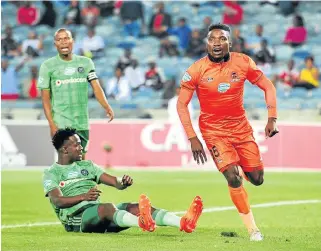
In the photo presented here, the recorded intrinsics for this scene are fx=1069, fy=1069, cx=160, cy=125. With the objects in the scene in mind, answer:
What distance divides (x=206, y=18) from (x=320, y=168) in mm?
6382

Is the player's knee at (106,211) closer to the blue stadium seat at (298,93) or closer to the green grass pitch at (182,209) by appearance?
the green grass pitch at (182,209)

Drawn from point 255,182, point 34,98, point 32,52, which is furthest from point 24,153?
point 255,182

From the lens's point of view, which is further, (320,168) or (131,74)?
(131,74)

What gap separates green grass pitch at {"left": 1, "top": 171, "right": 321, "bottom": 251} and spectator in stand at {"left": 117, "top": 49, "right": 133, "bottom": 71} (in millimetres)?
4734

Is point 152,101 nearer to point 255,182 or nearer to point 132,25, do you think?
point 132,25

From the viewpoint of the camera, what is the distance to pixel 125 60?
2697 centimetres

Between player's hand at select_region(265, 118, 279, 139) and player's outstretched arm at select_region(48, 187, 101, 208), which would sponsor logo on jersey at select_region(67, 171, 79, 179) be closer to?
player's outstretched arm at select_region(48, 187, 101, 208)

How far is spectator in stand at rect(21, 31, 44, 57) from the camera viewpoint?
28.1 meters

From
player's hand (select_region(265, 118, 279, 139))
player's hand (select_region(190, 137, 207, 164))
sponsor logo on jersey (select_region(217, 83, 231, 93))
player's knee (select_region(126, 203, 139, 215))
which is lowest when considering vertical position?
player's knee (select_region(126, 203, 139, 215))

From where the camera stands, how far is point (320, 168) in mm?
22922

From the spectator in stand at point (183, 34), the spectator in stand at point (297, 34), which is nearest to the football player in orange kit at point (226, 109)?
the spectator in stand at point (183, 34)

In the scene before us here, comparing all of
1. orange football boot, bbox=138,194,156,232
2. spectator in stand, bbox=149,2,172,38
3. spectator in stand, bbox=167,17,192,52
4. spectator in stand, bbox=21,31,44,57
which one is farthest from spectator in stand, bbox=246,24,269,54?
orange football boot, bbox=138,194,156,232

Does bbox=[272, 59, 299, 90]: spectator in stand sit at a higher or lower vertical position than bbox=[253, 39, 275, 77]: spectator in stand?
lower

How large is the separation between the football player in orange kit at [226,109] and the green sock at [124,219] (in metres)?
0.86
